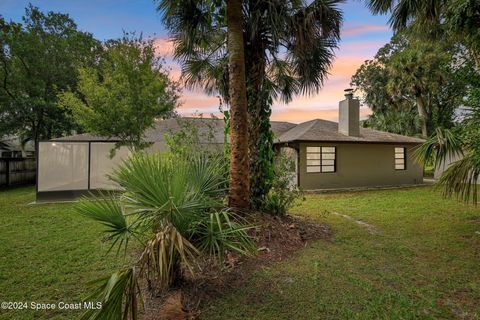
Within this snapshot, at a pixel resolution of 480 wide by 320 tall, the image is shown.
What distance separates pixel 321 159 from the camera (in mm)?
13711

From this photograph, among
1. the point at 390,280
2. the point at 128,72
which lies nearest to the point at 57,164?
the point at 128,72

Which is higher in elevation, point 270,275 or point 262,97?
point 262,97

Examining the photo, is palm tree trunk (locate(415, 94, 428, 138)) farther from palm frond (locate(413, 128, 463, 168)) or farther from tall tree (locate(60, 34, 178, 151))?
tall tree (locate(60, 34, 178, 151))

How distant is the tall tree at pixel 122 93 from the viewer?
965 cm

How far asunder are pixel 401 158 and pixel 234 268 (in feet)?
48.9

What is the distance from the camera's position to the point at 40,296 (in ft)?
11.4

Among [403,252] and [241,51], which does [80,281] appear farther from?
[403,252]

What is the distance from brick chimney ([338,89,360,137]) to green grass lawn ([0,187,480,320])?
24.4ft

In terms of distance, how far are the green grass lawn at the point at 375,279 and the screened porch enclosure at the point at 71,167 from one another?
29.3 ft

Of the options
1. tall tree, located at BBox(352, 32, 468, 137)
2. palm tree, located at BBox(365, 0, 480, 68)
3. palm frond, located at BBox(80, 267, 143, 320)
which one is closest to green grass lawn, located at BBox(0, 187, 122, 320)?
palm frond, located at BBox(80, 267, 143, 320)

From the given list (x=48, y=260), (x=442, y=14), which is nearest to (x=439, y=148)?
(x=442, y=14)

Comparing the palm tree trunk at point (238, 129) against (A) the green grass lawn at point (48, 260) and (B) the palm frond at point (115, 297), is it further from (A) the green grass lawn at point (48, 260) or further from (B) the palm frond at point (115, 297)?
(B) the palm frond at point (115, 297)

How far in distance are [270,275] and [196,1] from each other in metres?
5.40

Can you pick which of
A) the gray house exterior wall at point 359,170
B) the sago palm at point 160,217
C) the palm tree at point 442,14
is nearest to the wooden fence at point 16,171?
the gray house exterior wall at point 359,170
